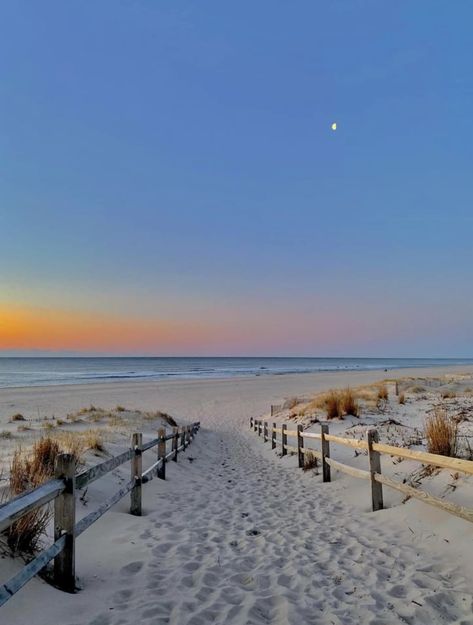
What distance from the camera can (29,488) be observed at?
505 centimetres

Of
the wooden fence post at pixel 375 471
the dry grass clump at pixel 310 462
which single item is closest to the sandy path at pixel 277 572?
the wooden fence post at pixel 375 471

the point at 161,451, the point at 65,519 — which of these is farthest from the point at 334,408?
the point at 65,519

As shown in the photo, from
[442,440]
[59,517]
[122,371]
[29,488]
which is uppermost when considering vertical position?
[59,517]

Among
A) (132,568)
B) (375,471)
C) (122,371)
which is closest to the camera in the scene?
(132,568)

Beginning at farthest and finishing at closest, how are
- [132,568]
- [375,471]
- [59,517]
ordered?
[375,471] < [132,568] < [59,517]

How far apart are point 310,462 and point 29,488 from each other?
7563 mm

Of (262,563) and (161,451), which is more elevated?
(161,451)

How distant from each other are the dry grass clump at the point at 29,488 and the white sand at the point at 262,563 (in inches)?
11.0

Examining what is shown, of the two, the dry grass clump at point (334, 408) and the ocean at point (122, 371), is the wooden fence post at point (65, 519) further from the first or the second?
the ocean at point (122, 371)

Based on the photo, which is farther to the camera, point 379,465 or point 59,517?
point 379,465

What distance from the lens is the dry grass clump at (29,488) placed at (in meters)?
4.08

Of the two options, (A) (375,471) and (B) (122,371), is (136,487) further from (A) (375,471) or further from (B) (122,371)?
(B) (122,371)

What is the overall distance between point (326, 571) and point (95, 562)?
247 cm

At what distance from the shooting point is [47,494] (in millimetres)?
3498
